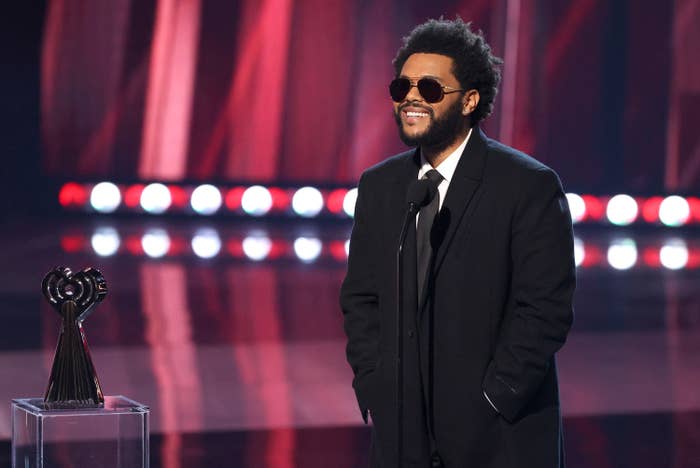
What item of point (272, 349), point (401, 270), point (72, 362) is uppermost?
point (401, 270)

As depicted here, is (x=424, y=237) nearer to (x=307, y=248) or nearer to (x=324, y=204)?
(x=307, y=248)

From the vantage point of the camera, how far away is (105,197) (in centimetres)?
1508

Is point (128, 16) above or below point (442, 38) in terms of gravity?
above

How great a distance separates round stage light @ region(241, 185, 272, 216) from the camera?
15.2 meters

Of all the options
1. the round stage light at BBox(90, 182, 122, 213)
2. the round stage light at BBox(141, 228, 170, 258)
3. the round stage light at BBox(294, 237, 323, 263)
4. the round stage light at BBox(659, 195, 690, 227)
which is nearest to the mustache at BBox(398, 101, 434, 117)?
the round stage light at BBox(294, 237, 323, 263)

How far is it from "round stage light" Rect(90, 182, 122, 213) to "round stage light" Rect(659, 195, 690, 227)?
5747 millimetres

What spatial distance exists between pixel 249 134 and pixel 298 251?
3747 mm

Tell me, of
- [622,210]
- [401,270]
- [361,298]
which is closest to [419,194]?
[401,270]

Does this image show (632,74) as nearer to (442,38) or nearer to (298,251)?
(298,251)

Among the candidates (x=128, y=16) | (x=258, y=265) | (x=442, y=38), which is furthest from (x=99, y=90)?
(x=442, y=38)

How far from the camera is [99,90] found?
15.4 metres

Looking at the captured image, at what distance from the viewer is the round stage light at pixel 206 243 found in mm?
11630

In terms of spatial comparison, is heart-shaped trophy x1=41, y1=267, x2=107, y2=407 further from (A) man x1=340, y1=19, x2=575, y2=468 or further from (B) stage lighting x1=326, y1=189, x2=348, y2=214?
(B) stage lighting x1=326, y1=189, x2=348, y2=214

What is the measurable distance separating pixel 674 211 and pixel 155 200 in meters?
5.49
